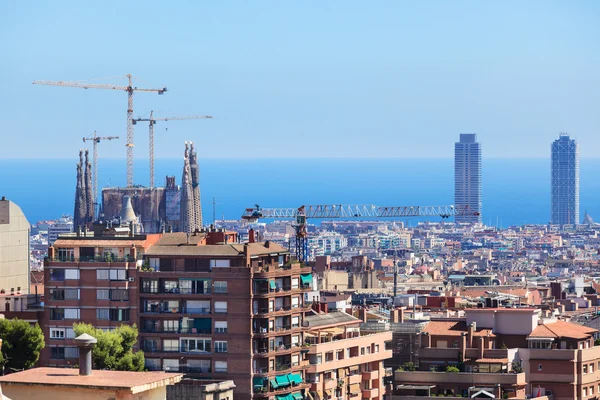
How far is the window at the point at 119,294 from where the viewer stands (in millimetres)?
47688

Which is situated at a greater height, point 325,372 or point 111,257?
point 111,257

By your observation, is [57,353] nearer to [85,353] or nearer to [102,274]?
[102,274]

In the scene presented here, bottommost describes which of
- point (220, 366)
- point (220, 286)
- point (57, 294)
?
point (220, 366)

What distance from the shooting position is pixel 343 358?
169 feet

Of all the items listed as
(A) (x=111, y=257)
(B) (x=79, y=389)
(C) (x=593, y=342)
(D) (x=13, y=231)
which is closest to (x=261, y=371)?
(A) (x=111, y=257)

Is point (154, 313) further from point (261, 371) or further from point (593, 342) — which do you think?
point (593, 342)

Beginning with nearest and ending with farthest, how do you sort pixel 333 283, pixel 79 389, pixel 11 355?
pixel 79 389 → pixel 11 355 → pixel 333 283

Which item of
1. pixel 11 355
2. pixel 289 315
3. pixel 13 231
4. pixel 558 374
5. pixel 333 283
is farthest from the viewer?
pixel 333 283

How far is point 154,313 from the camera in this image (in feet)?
155

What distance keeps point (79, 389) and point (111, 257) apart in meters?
29.7

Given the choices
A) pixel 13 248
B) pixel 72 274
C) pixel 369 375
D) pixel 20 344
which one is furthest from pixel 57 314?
pixel 13 248

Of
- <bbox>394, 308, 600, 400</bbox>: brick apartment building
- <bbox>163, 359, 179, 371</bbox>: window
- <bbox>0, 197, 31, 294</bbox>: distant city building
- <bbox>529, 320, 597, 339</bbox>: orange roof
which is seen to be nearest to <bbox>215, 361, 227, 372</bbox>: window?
<bbox>163, 359, 179, 371</bbox>: window

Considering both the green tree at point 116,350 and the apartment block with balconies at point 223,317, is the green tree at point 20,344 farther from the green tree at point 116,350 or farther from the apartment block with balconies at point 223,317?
the apartment block with balconies at point 223,317

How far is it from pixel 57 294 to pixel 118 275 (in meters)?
1.64
